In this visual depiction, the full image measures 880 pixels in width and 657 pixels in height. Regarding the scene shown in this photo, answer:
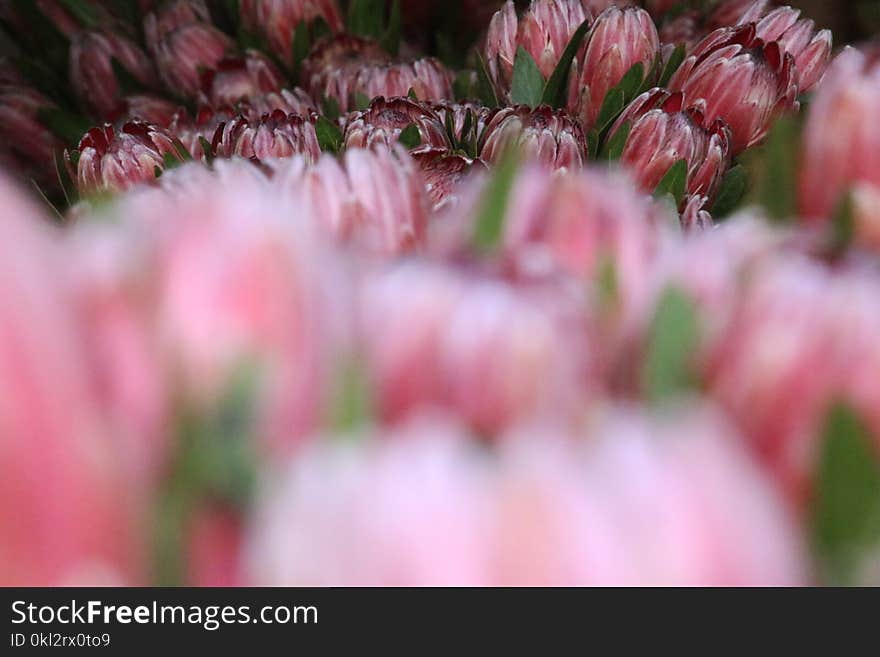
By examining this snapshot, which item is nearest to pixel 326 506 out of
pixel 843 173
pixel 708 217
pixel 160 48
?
pixel 843 173

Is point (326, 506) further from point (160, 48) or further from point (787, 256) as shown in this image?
point (160, 48)

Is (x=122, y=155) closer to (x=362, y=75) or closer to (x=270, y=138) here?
(x=270, y=138)

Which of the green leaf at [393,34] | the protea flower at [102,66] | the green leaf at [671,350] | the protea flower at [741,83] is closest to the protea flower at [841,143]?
the green leaf at [671,350]

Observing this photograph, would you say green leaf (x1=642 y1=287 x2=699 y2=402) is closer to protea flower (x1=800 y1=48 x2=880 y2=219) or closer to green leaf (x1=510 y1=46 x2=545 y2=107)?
protea flower (x1=800 y1=48 x2=880 y2=219)

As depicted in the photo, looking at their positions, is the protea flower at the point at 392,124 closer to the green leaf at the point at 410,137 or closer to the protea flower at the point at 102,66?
the green leaf at the point at 410,137

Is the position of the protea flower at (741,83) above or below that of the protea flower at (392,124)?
above
